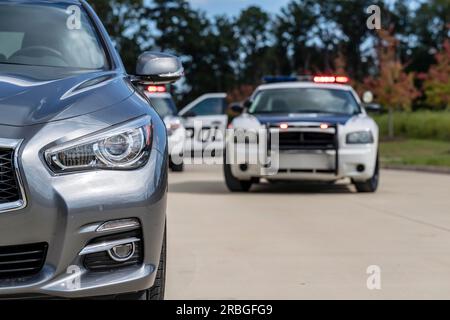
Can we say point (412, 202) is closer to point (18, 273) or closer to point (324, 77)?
point (324, 77)

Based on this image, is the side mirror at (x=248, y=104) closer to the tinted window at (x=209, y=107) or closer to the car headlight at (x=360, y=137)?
the car headlight at (x=360, y=137)

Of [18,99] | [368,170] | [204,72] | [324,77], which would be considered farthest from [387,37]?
[204,72]

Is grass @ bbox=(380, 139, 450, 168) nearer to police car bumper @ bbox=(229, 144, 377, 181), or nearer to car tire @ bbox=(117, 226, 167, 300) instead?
police car bumper @ bbox=(229, 144, 377, 181)

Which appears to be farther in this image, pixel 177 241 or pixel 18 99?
pixel 177 241

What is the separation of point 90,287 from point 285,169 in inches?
322

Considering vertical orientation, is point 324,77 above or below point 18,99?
below

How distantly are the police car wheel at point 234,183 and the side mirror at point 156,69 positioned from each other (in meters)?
7.25

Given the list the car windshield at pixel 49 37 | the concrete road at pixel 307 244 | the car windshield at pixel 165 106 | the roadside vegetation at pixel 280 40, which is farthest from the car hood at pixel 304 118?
the roadside vegetation at pixel 280 40

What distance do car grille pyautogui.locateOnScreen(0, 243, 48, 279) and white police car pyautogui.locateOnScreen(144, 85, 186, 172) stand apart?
14.0m

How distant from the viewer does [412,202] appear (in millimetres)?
11180

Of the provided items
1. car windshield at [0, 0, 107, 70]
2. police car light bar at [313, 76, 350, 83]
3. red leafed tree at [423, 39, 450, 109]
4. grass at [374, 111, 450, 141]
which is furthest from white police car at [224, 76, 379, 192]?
grass at [374, 111, 450, 141]

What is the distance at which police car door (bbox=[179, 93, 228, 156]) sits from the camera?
71.4 feet

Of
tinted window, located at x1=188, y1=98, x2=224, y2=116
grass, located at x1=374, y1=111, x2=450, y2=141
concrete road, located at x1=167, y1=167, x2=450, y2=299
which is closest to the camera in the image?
concrete road, located at x1=167, y1=167, x2=450, y2=299

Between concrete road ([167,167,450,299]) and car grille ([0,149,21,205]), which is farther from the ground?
car grille ([0,149,21,205])
